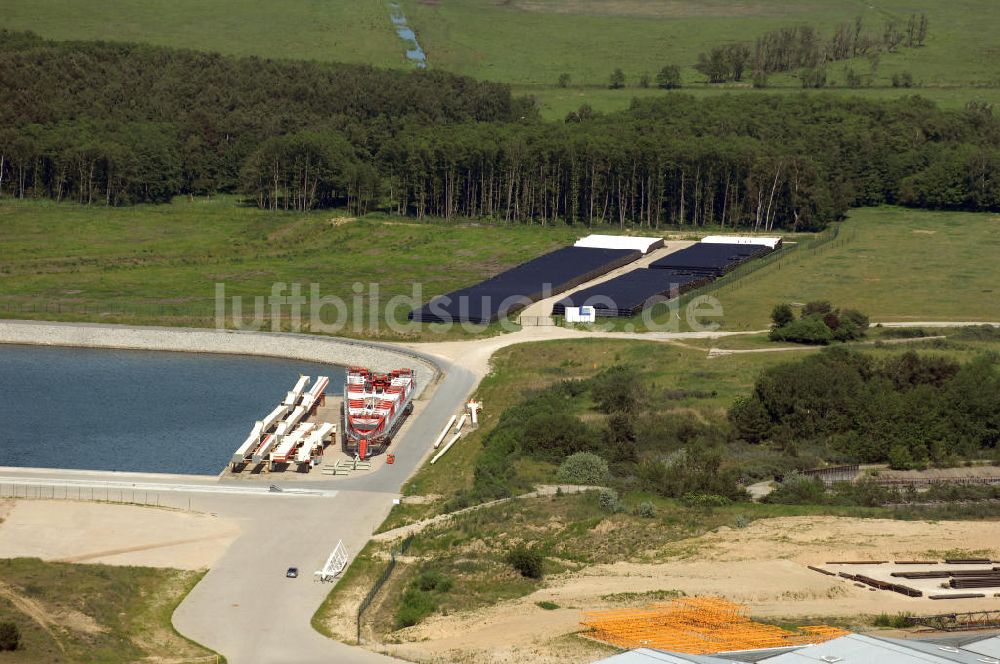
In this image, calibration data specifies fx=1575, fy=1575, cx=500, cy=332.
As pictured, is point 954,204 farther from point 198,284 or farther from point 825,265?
point 198,284

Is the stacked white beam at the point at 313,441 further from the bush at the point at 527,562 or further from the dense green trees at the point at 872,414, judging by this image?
the dense green trees at the point at 872,414

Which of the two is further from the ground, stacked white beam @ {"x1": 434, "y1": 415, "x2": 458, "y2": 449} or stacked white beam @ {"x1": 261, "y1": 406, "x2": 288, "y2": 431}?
stacked white beam @ {"x1": 261, "y1": 406, "x2": 288, "y2": 431}

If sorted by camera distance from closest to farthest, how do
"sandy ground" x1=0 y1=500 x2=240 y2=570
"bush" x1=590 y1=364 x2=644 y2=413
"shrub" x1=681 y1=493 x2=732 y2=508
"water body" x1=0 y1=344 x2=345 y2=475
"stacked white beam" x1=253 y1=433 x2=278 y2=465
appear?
"sandy ground" x1=0 y1=500 x2=240 y2=570 < "shrub" x1=681 y1=493 x2=732 y2=508 < "stacked white beam" x1=253 y1=433 x2=278 y2=465 < "water body" x1=0 y1=344 x2=345 y2=475 < "bush" x1=590 y1=364 x2=644 y2=413

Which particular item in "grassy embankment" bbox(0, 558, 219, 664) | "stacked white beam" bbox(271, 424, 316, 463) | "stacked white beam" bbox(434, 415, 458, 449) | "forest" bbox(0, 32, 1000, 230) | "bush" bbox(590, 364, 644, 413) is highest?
"forest" bbox(0, 32, 1000, 230)

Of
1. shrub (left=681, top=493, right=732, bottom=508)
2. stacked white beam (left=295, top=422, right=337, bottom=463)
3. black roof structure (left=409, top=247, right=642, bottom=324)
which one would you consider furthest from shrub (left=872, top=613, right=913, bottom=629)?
black roof structure (left=409, top=247, right=642, bottom=324)

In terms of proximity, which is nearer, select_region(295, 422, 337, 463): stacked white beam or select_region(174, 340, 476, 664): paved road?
select_region(174, 340, 476, 664): paved road

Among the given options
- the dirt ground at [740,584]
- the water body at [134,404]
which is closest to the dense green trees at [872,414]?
the dirt ground at [740,584]

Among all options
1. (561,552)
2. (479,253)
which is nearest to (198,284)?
(479,253)

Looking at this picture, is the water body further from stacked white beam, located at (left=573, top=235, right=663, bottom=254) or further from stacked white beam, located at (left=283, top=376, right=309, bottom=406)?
stacked white beam, located at (left=573, top=235, right=663, bottom=254)
